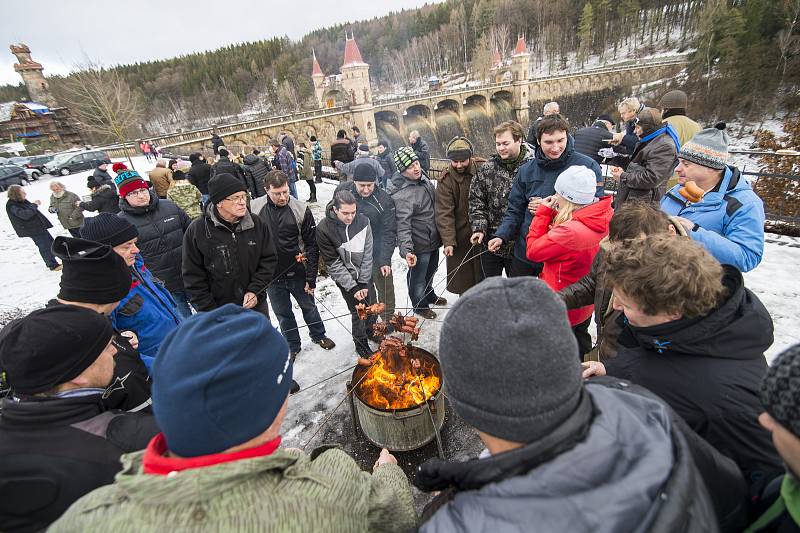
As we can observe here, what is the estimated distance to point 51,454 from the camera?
1398 millimetres

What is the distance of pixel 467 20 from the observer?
82.0 metres

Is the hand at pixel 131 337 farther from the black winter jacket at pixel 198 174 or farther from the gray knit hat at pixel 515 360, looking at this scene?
the black winter jacket at pixel 198 174

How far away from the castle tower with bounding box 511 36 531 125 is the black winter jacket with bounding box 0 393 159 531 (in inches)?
2226

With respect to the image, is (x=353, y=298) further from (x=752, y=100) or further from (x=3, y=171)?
(x=752, y=100)

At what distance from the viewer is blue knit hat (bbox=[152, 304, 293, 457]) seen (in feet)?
3.15

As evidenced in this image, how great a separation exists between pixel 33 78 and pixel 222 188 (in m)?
73.3

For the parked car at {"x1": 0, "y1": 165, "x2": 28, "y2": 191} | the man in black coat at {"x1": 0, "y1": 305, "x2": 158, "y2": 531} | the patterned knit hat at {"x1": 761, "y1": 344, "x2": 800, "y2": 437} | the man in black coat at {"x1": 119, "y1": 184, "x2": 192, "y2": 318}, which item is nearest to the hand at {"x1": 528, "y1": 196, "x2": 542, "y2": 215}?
the patterned knit hat at {"x1": 761, "y1": 344, "x2": 800, "y2": 437}

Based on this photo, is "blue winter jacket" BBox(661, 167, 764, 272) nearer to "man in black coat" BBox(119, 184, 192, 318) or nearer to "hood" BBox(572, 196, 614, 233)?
"hood" BBox(572, 196, 614, 233)

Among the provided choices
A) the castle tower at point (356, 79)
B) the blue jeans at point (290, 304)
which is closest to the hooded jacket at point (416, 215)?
the blue jeans at point (290, 304)

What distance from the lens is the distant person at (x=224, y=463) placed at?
87cm

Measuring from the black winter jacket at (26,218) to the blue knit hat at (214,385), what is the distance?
9.78 metres

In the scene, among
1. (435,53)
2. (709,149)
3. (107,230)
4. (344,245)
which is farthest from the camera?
(435,53)

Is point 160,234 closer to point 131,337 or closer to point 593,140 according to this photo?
point 131,337

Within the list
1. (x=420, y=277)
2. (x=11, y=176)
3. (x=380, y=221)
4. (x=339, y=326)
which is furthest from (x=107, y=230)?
(x=11, y=176)
